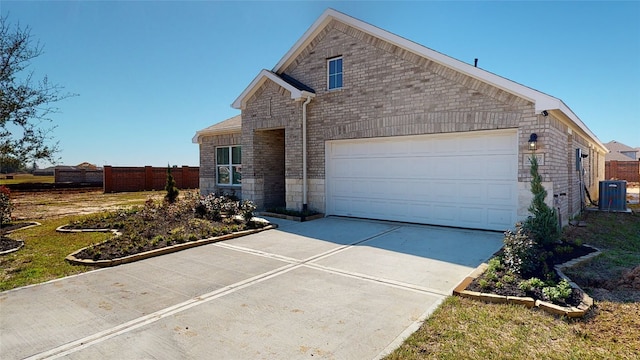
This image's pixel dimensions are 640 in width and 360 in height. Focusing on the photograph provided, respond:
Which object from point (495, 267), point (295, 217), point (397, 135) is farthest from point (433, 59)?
point (295, 217)

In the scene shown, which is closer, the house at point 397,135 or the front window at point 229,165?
the house at point 397,135

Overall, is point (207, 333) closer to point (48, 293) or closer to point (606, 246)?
point (48, 293)

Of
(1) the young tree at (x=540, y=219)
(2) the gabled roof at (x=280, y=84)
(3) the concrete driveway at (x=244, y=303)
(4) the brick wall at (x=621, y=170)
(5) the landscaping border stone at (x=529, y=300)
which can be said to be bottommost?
(3) the concrete driveway at (x=244, y=303)

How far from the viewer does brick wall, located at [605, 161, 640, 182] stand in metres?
30.0

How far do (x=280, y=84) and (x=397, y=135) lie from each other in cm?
455

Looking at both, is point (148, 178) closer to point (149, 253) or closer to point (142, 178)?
point (142, 178)

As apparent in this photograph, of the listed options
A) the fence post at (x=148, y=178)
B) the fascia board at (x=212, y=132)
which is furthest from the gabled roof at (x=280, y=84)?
the fence post at (x=148, y=178)

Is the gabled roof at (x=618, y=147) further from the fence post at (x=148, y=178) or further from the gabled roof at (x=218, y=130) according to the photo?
the fence post at (x=148, y=178)

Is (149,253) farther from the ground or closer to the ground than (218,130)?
closer to the ground

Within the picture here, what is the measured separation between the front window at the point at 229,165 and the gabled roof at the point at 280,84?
8.84ft

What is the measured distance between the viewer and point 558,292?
4258mm

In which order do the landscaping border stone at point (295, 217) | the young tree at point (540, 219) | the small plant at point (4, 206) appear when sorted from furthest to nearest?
the landscaping border stone at point (295, 217) < the small plant at point (4, 206) < the young tree at point (540, 219)

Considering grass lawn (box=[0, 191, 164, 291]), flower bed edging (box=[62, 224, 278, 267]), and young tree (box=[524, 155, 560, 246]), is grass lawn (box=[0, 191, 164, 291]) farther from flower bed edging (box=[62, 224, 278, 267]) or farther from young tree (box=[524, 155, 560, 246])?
young tree (box=[524, 155, 560, 246])

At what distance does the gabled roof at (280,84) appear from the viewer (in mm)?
11359
